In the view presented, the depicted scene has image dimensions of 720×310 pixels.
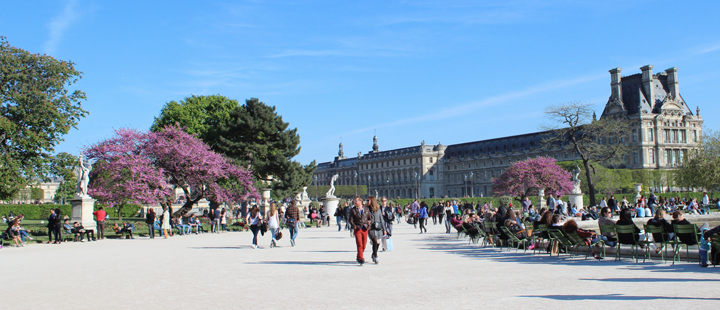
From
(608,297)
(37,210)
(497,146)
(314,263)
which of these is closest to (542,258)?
(314,263)

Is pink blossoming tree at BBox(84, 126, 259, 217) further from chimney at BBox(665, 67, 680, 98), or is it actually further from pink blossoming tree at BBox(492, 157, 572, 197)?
chimney at BBox(665, 67, 680, 98)

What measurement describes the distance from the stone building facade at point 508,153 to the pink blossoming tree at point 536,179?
21775mm

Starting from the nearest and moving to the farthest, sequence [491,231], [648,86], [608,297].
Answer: [608,297] < [491,231] < [648,86]

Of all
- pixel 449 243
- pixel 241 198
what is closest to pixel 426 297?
pixel 449 243

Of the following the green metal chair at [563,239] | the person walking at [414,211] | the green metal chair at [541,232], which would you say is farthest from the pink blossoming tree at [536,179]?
the green metal chair at [563,239]

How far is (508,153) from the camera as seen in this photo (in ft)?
361

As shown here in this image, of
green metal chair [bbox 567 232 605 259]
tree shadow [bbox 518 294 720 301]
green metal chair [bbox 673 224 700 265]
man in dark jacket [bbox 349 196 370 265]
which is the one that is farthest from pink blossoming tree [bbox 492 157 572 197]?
tree shadow [bbox 518 294 720 301]

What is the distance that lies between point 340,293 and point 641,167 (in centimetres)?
8426

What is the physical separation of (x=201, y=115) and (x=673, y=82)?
69453 millimetres

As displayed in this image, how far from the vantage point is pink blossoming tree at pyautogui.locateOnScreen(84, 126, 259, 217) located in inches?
1102

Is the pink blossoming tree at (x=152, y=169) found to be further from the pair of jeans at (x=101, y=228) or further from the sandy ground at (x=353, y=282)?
the sandy ground at (x=353, y=282)

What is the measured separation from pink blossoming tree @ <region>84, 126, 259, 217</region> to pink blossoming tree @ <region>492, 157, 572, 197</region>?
37202 mm

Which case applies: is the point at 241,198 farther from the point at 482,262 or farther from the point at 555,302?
the point at 555,302

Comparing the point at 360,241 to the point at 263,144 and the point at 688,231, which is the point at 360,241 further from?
the point at 263,144
